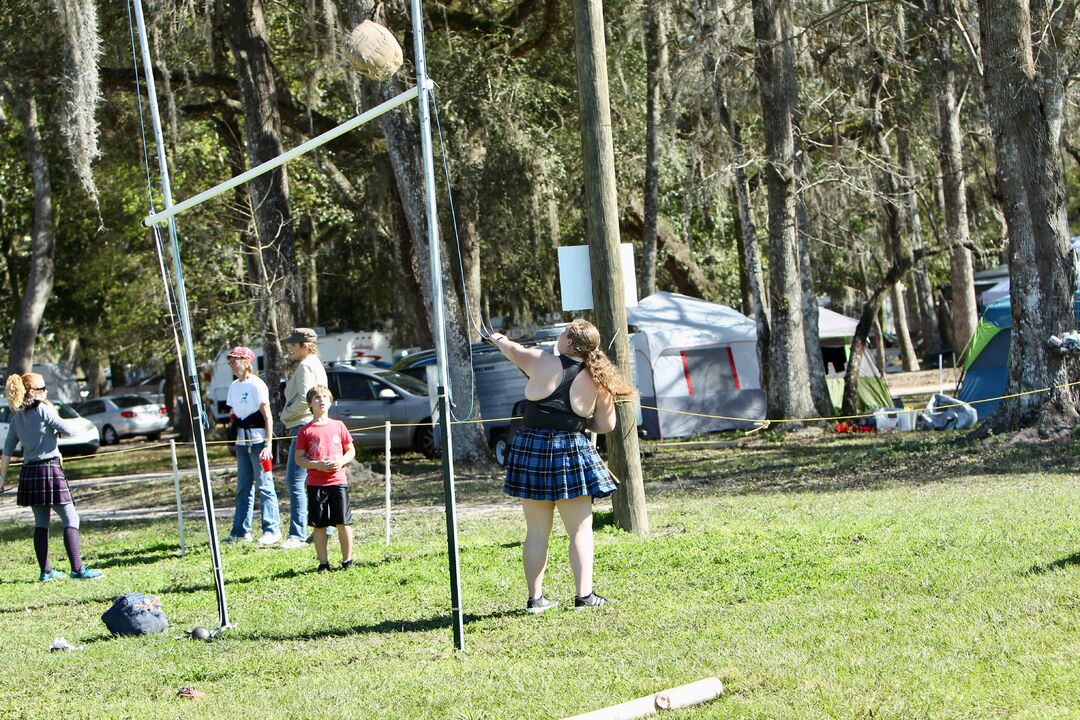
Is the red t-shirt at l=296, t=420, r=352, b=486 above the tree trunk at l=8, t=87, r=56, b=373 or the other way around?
the other way around

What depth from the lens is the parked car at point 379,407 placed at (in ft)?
60.7

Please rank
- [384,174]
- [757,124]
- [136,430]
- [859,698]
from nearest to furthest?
[859,698]
[384,174]
[757,124]
[136,430]

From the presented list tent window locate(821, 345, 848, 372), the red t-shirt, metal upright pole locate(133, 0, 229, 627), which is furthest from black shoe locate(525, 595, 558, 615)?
tent window locate(821, 345, 848, 372)

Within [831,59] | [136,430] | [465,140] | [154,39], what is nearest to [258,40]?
[154,39]

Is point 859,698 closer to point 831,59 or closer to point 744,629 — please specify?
point 744,629

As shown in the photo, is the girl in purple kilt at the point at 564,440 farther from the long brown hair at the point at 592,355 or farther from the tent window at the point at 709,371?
the tent window at the point at 709,371

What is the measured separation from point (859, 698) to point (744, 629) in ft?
4.05

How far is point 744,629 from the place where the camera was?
5.58m

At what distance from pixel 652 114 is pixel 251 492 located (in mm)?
12293

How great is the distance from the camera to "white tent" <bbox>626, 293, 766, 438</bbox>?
1997cm

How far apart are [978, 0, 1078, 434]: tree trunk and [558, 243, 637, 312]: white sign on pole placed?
23.0 ft

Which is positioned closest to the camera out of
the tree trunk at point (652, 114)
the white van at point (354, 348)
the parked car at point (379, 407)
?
the parked car at point (379, 407)

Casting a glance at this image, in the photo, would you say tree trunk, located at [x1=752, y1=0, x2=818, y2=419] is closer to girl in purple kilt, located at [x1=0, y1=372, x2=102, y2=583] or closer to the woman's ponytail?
girl in purple kilt, located at [x1=0, y1=372, x2=102, y2=583]

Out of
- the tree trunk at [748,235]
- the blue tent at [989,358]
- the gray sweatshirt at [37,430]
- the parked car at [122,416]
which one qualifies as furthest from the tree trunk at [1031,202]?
the parked car at [122,416]
